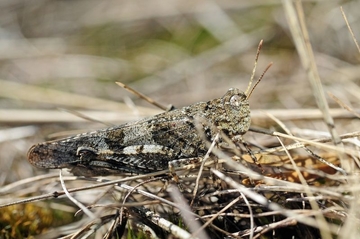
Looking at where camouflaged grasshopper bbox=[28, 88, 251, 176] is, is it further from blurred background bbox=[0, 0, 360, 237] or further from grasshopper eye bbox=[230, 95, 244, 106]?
blurred background bbox=[0, 0, 360, 237]

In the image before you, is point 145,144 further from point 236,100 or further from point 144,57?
point 144,57

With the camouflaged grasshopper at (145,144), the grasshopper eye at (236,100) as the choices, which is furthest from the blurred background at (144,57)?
the grasshopper eye at (236,100)


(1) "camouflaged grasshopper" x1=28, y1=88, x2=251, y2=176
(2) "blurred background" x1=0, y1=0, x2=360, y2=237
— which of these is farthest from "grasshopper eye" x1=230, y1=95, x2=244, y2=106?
(2) "blurred background" x1=0, y1=0, x2=360, y2=237

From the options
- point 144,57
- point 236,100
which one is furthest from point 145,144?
point 144,57

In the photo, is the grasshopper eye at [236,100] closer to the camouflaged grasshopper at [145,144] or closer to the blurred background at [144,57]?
the camouflaged grasshopper at [145,144]

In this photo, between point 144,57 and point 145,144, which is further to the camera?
point 144,57
